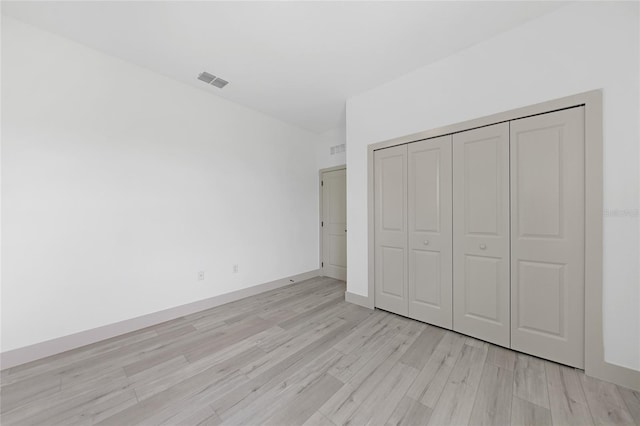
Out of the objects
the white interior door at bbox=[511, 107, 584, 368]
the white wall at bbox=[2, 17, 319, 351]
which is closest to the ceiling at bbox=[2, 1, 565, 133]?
the white wall at bbox=[2, 17, 319, 351]

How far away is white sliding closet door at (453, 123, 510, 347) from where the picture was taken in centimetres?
215

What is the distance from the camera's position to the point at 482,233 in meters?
2.27

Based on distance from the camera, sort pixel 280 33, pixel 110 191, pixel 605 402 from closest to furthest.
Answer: pixel 605 402 < pixel 280 33 < pixel 110 191

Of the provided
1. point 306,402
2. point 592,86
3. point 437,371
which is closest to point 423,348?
point 437,371

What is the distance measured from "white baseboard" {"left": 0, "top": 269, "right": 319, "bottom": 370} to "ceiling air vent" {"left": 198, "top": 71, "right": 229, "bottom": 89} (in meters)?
2.82

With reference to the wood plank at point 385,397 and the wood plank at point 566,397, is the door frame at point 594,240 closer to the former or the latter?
the wood plank at point 566,397

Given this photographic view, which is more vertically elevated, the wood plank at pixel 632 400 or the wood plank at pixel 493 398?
the wood plank at pixel 632 400

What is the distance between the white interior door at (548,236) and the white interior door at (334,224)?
266cm

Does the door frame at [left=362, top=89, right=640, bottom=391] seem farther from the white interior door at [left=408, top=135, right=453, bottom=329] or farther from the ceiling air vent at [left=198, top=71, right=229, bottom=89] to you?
the ceiling air vent at [left=198, top=71, right=229, bottom=89]

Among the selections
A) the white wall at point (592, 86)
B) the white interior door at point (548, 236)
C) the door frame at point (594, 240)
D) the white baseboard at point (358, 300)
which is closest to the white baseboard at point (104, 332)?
the white baseboard at point (358, 300)

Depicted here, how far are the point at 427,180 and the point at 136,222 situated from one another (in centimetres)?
330

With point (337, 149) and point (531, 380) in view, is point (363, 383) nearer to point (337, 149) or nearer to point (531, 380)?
point (531, 380)

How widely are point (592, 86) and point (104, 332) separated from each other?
4828mm

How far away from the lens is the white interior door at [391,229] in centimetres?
282
